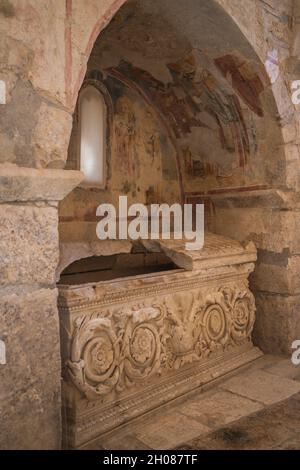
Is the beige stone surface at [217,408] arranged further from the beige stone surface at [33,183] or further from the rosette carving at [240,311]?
the beige stone surface at [33,183]

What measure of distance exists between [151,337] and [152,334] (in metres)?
0.03

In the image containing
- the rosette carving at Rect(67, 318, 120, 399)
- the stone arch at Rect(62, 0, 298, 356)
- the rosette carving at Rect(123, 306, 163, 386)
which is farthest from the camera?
the stone arch at Rect(62, 0, 298, 356)

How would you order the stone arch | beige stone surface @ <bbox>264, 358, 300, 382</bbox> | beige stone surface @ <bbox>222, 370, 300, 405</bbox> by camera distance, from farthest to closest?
beige stone surface @ <bbox>264, 358, 300, 382</bbox>
the stone arch
beige stone surface @ <bbox>222, 370, 300, 405</bbox>

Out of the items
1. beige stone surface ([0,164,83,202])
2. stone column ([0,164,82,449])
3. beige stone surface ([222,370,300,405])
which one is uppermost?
beige stone surface ([0,164,83,202])

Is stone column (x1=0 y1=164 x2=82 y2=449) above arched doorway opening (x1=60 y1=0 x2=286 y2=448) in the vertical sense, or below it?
below

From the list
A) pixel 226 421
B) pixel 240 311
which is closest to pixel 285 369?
pixel 240 311

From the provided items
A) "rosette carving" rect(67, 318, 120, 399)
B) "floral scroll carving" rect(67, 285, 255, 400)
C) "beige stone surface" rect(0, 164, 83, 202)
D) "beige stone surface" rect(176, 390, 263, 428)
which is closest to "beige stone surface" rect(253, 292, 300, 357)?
"floral scroll carving" rect(67, 285, 255, 400)

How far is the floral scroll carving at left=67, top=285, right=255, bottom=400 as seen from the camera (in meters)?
2.54

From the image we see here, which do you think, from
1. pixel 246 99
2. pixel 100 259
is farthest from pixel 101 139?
pixel 246 99

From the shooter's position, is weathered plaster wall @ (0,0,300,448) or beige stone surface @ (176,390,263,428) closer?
weathered plaster wall @ (0,0,300,448)

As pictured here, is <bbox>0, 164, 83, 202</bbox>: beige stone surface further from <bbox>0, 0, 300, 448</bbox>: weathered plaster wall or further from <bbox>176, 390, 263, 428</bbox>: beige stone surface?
<bbox>176, 390, 263, 428</bbox>: beige stone surface

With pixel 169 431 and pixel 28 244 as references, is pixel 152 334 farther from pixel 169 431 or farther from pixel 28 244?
Answer: pixel 28 244

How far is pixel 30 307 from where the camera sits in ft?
7.02
